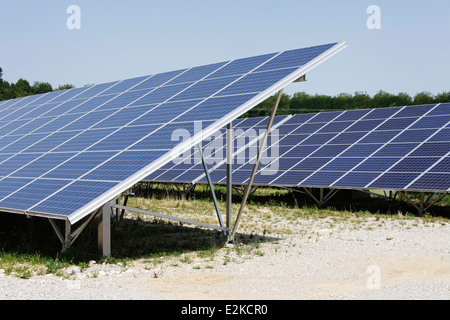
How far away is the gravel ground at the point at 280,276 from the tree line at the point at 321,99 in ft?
184

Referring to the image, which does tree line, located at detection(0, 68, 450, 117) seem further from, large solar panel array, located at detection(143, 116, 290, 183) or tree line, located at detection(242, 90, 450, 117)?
large solar panel array, located at detection(143, 116, 290, 183)

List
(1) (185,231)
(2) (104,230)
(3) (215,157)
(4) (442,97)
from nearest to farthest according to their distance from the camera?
(2) (104,230) → (1) (185,231) → (3) (215,157) → (4) (442,97)

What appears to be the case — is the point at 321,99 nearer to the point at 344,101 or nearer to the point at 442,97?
the point at 344,101

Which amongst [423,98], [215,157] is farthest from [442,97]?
[215,157]

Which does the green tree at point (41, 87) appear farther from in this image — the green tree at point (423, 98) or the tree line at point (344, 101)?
the green tree at point (423, 98)

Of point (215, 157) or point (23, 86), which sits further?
point (23, 86)

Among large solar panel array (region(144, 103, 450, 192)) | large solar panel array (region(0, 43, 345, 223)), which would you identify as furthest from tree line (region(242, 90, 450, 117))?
large solar panel array (region(0, 43, 345, 223))

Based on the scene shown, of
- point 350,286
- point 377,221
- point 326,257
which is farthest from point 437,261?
point 377,221

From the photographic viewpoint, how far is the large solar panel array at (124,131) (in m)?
11.5

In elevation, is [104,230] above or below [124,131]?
below

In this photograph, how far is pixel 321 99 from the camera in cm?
7831

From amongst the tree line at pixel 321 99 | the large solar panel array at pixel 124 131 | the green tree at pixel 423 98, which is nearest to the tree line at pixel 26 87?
the tree line at pixel 321 99

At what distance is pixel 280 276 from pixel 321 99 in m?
69.4
